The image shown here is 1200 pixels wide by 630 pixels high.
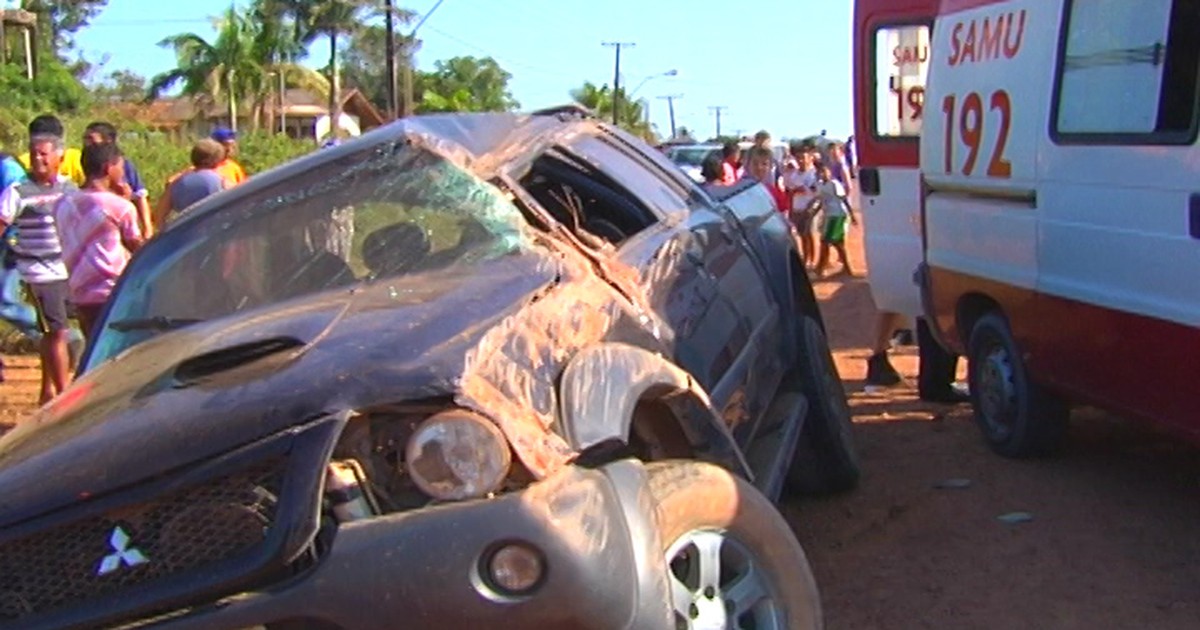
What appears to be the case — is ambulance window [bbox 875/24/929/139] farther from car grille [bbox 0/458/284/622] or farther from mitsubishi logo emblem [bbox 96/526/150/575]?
mitsubishi logo emblem [bbox 96/526/150/575]

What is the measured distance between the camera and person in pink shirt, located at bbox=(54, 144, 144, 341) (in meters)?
→ 8.12

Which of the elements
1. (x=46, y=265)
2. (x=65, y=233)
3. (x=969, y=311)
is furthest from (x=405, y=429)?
(x=46, y=265)

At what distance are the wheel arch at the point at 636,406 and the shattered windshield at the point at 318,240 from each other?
1.96ft

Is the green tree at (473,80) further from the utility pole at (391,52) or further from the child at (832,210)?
the child at (832,210)

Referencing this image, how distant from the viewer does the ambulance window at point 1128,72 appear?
525cm

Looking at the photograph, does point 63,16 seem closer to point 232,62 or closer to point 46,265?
point 232,62

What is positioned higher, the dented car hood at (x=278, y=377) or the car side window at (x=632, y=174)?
the car side window at (x=632, y=174)

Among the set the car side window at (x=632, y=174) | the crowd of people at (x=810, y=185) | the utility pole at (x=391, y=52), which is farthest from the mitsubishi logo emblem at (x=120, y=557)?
the utility pole at (x=391, y=52)

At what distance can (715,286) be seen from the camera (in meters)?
5.32

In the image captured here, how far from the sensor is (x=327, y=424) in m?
3.23

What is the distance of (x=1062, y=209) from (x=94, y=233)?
195 inches

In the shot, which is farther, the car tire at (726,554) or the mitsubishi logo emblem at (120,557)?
the car tire at (726,554)

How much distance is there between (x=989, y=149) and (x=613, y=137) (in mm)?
1907

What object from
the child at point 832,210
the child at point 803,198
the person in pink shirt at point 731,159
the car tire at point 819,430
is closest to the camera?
the car tire at point 819,430
